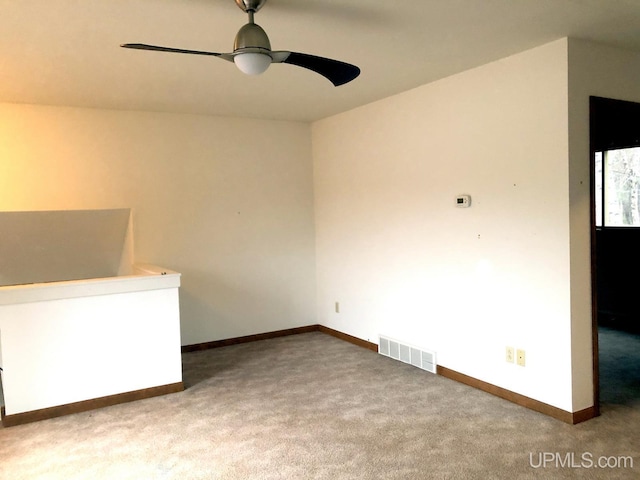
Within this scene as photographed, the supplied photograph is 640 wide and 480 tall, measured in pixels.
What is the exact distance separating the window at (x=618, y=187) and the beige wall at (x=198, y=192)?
328 centimetres

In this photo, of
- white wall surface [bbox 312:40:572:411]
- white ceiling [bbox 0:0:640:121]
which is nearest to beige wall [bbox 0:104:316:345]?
white ceiling [bbox 0:0:640:121]

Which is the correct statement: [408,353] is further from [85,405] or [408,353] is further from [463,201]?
[85,405]

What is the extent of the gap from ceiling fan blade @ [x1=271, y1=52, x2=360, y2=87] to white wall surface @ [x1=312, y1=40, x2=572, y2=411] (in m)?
1.45

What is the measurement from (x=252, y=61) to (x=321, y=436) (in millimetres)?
2097

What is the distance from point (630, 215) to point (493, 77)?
3.02m

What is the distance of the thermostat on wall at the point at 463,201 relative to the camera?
3600 millimetres

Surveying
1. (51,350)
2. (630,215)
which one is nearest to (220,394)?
(51,350)

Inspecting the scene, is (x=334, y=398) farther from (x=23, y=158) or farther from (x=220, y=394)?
(x=23, y=158)

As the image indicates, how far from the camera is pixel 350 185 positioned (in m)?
4.97

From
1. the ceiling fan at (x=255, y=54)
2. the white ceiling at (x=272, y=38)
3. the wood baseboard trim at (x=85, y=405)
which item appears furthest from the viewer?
the wood baseboard trim at (x=85, y=405)

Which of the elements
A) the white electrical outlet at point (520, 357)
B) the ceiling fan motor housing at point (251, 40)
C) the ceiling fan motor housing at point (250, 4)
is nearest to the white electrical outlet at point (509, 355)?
the white electrical outlet at point (520, 357)
